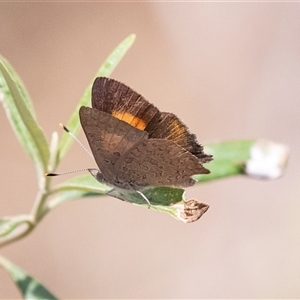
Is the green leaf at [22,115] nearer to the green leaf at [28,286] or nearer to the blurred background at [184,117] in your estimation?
the green leaf at [28,286]

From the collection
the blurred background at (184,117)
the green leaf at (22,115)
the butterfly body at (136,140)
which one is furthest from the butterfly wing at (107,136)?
the blurred background at (184,117)

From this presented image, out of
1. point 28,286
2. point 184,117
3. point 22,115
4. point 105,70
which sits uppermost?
point 184,117

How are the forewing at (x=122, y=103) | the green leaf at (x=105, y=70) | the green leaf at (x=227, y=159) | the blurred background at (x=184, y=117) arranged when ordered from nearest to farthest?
the forewing at (x=122, y=103) < the green leaf at (x=105, y=70) < the green leaf at (x=227, y=159) < the blurred background at (x=184, y=117)

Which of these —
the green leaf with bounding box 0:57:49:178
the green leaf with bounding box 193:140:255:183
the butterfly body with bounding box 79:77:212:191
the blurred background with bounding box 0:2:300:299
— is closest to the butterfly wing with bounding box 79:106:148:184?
the butterfly body with bounding box 79:77:212:191

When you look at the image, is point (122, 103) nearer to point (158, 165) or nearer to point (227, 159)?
point (158, 165)

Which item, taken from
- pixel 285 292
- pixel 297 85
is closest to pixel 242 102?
pixel 297 85

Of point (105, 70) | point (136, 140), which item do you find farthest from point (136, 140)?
point (105, 70)
